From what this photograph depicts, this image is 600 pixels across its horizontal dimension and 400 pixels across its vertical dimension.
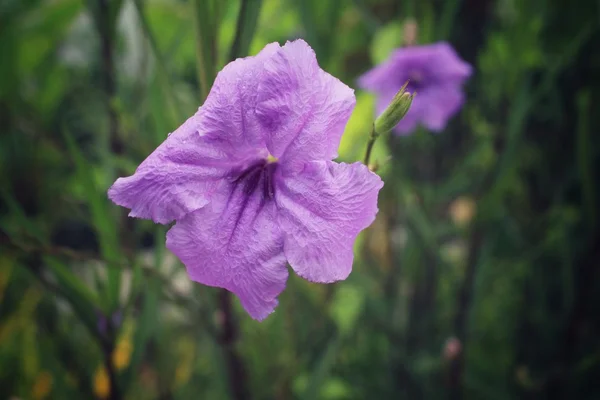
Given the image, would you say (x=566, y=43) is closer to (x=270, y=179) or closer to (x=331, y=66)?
(x=331, y=66)

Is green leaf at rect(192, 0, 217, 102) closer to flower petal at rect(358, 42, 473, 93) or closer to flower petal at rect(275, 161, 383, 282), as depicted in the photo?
flower petal at rect(275, 161, 383, 282)

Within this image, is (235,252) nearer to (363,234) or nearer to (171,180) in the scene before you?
(171,180)

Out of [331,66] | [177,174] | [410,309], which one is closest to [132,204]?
[177,174]

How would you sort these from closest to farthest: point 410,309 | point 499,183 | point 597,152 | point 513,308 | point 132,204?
point 132,204 < point 499,183 < point 597,152 < point 410,309 < point 513,308

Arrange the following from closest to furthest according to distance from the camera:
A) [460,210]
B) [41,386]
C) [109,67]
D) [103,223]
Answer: [103,223]
[109,67]
[41,386]
[460,210]

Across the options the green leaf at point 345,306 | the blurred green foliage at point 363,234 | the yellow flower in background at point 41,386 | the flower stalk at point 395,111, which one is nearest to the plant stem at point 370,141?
the flower stalk at point 395,111

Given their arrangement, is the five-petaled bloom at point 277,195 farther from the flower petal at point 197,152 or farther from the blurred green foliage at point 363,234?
the blurred green foliage at point 363,234

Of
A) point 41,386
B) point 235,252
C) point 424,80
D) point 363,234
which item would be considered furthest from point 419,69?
point 41,386
